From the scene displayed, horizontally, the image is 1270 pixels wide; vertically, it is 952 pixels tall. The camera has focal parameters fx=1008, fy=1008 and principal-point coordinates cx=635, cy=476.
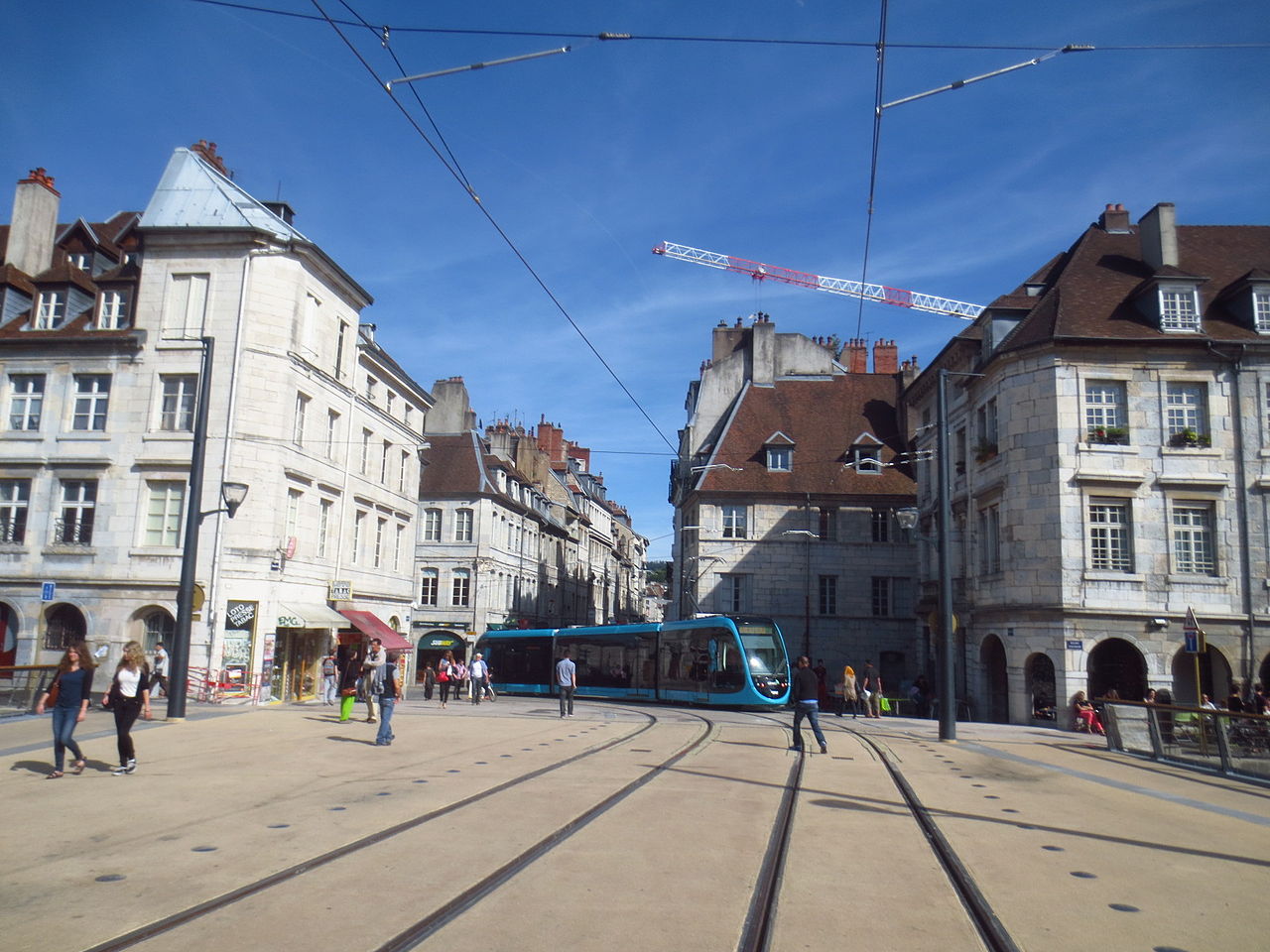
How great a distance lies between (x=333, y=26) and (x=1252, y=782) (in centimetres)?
1542

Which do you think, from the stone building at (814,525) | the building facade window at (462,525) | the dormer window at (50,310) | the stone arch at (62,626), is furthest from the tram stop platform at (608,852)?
the building facade window at (462,525)

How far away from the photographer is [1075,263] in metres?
29.1

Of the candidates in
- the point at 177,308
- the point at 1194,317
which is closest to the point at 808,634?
the point at 1194,317

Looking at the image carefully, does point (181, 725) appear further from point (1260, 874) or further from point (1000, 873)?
point (1260, 874)

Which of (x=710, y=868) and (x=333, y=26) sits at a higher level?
(x=333, y=26)

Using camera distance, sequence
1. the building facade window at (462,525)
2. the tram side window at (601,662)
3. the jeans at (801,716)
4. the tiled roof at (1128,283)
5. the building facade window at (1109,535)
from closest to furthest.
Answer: the jeans at (801,716) → the building facade window at (1109,535) → the tiled roof at (1128,283) → the tram side window at (601,662) → the building facade window at (462,525)

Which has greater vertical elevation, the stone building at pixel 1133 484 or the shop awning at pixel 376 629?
the stone building at pixel 1133 484

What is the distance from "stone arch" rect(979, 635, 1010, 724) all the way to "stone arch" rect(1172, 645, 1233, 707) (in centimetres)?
454

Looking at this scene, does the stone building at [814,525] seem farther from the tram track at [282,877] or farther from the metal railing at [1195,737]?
the tram track at [282,877]

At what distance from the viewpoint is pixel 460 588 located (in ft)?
154

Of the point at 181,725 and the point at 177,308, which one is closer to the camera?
the point at 181,725

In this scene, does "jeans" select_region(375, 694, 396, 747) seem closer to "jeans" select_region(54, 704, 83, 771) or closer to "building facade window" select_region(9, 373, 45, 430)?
"jeans" select_region(54, 704, 83, 771)

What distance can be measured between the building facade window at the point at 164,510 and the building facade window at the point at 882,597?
27503 mm

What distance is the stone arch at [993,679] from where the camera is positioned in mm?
28969
